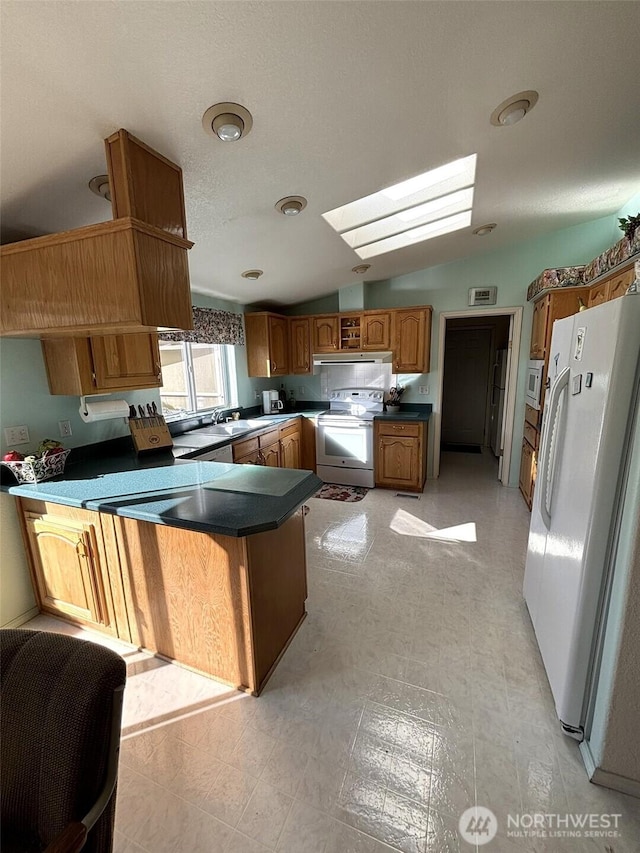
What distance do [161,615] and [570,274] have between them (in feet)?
12.9

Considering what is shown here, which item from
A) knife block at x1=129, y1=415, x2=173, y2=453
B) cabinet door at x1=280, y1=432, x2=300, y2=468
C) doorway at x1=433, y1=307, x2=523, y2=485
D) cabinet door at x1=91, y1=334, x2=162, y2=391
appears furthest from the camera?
doorway at x1=433, y1=307, x2=523, y2=485

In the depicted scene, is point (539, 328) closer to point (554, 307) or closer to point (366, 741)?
point (554, 307)

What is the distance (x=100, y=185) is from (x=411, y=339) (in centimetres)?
322

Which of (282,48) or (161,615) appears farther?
(161,615)

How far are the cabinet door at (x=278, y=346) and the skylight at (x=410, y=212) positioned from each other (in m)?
1.46

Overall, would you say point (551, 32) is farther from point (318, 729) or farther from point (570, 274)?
point (318, 729)

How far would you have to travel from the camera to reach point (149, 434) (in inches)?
102

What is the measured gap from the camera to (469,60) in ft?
4.23

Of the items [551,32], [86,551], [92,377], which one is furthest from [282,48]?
[86,551]

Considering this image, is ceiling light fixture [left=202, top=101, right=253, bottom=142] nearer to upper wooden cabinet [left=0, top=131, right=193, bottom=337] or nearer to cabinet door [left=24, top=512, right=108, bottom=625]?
upper wooden cabinet [left=0, top=131, right=193, bottom=337]

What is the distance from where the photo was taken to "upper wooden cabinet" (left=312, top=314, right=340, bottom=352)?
4320 mm

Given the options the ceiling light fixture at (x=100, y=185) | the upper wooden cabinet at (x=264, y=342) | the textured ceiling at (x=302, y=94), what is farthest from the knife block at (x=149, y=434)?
the upper wooden cabinet at (x=264, y=342)

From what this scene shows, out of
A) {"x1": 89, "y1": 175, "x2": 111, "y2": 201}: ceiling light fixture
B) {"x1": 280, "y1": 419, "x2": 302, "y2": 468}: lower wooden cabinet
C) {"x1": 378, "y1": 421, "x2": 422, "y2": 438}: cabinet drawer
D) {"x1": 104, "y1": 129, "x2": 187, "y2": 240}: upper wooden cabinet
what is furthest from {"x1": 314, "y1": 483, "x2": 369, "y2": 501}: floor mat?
{"x1": 89, "y1": 175, "x2": 111, "y2": 201}: ceiling light fixture

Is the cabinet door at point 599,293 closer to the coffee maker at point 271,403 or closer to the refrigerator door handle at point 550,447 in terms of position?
the refrigerator door handle at point 550,447
